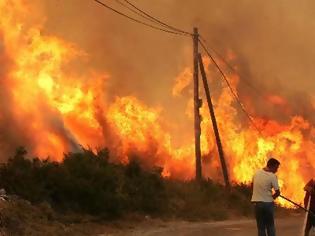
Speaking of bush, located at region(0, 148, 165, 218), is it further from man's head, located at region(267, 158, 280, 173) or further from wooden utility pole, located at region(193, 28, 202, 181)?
man's head, located at region(267, 158, 280, 173)

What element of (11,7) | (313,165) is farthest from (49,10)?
(313,165)

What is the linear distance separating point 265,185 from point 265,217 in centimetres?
64

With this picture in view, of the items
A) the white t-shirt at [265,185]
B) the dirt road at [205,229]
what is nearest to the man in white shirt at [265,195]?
the white t-shirt at [265,185]

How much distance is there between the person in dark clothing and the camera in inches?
549

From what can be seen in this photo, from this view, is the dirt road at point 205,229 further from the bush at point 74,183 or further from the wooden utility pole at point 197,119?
the wooden utility pole at point 197,119

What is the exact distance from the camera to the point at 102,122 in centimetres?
3114

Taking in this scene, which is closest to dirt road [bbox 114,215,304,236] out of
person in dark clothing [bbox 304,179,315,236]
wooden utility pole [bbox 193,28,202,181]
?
person in dark clothing [bbox 304,179,315,236]

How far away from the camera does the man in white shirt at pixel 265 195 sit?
11727 millimetres

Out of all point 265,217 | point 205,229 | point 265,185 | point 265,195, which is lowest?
point 265,217

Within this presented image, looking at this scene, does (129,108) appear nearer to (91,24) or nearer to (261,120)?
(91,24)

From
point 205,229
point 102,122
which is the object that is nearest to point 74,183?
point 205,229

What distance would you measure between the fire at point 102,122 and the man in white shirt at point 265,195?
50.9 feet

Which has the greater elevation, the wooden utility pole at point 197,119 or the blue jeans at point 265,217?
the wooden utility pole at point 197,119

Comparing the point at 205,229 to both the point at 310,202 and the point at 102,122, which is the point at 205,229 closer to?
the point at 310,202
